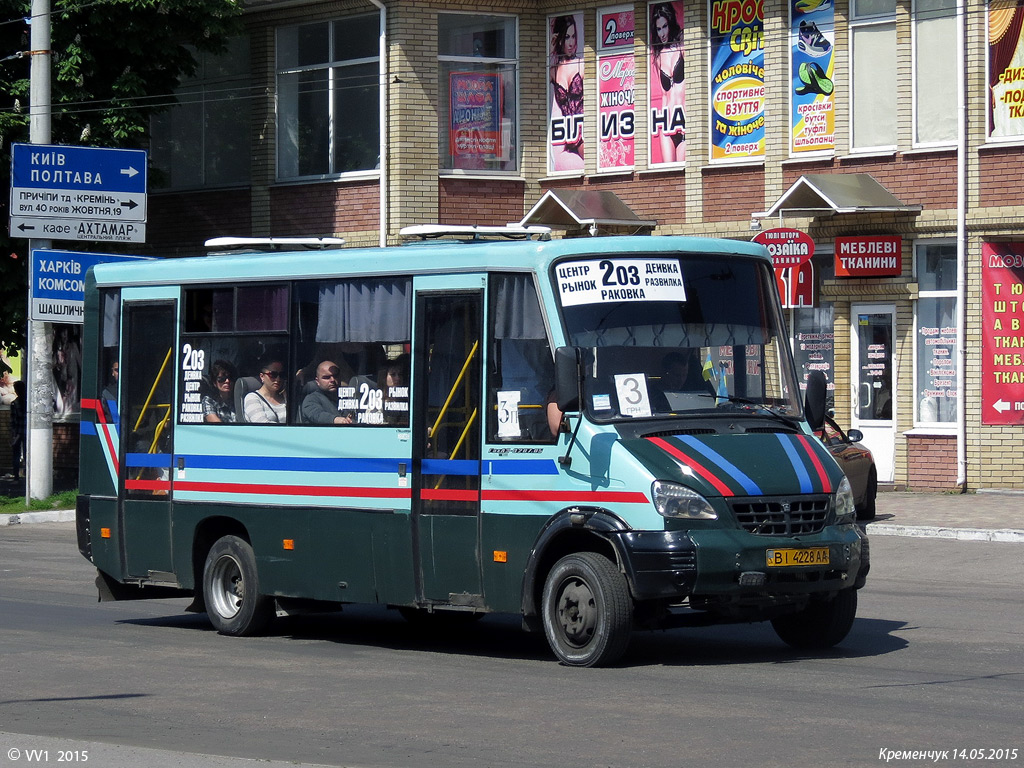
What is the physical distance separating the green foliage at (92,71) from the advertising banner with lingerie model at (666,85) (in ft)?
23.3

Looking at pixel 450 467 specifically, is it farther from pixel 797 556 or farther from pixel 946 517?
pixel 946 517

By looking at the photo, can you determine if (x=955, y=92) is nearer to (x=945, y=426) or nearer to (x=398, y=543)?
(x=945, y=426)

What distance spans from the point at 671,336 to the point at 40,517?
16.7m

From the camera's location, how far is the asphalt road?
7.96 meters

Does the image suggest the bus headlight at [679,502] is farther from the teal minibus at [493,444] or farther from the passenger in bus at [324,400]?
the passenger in bus at [324,400]

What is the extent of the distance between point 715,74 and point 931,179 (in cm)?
404

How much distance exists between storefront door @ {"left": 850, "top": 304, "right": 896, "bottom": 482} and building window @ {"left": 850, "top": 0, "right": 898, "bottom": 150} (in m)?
2.51

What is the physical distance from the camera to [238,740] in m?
8.37

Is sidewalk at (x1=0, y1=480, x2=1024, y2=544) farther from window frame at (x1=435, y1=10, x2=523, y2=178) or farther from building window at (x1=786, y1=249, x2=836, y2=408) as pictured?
window frame at (x1=435, y1=10, x2=523, y2=178)

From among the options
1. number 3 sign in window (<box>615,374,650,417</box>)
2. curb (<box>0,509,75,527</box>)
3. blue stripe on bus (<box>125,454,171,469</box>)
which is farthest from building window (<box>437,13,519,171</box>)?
number 3 sign in window (<box>615,374,650,417</box>)

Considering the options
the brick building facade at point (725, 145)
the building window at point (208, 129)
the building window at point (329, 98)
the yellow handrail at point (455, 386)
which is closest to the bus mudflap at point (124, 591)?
the yellow handrail at point (455, 386)

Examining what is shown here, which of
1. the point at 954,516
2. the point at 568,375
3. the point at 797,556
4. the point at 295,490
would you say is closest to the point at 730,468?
the point at 797,556

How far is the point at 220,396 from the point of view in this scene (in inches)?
512

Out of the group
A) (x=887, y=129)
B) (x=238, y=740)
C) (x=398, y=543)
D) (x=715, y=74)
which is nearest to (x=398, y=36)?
(x=715, y=74)
